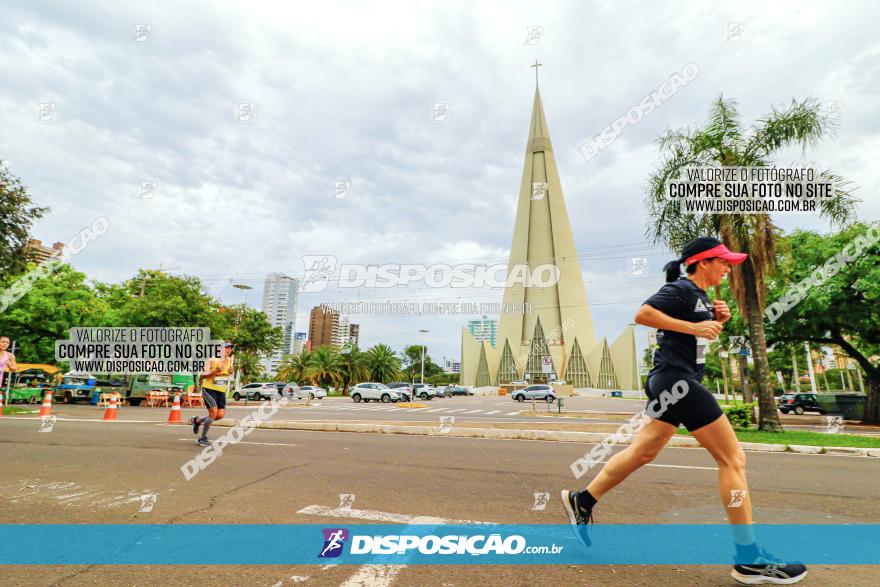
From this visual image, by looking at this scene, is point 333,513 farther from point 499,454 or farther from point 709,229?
point 709,229

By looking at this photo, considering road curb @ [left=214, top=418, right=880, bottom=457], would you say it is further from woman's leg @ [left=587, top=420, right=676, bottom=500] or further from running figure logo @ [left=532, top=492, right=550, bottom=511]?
woman's leg @ [left=587, top=420, right=676, bottom=500]

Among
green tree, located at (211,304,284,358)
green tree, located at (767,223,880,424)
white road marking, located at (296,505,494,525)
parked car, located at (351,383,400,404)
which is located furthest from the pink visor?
green tree, located at (211,304,284,358)

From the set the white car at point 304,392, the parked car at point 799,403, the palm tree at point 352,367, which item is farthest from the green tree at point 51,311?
the parked car at point 799,403

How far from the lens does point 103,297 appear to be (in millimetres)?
35344

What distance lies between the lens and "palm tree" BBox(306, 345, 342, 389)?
169ft

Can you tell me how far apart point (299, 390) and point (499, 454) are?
129 feet

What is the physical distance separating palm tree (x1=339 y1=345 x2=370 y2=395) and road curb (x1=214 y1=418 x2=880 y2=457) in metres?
42.2

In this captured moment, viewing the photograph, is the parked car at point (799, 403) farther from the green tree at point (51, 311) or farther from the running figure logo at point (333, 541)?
the green tree at point (51, 311)

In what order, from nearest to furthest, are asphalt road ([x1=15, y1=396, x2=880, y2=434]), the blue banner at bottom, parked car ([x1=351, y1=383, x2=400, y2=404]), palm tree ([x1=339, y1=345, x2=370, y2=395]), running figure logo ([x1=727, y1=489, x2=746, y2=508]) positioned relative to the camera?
running figure logo ([x1=727, y1=489, x2=746, y2=508]) → the blue banner at bottom → asphalt road ([x1=15, y1=396, x2=880, y2=434]) → parked car ([x1=351, y1=383, x2=400, y2=404]) → palm tree ([x1=339, y1=345, x2=370, y2=395])

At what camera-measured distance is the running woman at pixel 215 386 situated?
7.89 meters

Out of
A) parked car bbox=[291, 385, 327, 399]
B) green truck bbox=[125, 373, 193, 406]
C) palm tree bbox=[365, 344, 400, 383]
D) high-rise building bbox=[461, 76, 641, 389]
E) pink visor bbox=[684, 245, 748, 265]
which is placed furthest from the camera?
high-rise building bbox=[461, 76, 641, 389]

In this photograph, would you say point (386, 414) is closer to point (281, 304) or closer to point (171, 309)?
point (171, 309)

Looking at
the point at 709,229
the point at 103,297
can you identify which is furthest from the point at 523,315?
the point at 709,229

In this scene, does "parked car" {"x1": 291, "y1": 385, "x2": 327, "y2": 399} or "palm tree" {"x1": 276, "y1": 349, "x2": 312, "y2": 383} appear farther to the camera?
"palm tree" {"x1": 276, "y1": 349, "x2": 312, "y2": 383}
